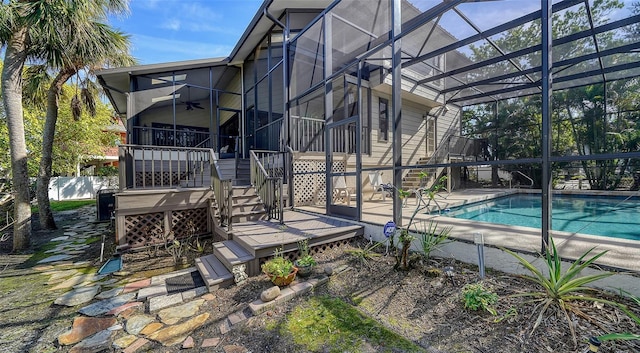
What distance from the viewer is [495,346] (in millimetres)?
1967

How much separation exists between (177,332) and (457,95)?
12.6 metres

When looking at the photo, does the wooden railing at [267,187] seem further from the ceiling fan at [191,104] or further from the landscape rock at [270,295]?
the ceiling fan at [191,104]

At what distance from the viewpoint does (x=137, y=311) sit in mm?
2873

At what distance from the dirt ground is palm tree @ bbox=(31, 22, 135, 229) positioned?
5142mm

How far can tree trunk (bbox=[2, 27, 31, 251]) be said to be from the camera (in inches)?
209

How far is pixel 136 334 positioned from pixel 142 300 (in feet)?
2.58

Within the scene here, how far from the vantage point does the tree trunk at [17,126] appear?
17.4 feet

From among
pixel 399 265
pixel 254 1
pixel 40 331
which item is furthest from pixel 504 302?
pixel 254 1

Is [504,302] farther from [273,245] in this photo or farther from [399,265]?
[273,245]

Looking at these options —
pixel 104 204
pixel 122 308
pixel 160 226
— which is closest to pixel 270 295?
pixel 122 308

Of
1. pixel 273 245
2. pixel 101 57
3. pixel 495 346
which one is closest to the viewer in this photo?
pixel 495 346

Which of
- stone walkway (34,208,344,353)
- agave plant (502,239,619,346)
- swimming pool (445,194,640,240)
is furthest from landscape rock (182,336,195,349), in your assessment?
swimming pool (445,194,640,240)

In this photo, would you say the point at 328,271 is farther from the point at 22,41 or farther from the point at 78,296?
the point at 22,41

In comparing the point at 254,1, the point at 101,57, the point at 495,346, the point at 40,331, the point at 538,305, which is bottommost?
the point at 40,331
